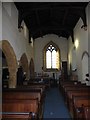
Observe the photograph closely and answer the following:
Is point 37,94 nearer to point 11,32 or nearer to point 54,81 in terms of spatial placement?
point 11,32

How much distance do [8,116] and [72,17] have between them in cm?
1007

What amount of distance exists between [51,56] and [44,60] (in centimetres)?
74

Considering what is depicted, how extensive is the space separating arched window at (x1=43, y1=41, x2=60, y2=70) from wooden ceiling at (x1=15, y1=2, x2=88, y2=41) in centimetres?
122

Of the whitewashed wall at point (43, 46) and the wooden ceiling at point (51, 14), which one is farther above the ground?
the wooden ceiling at point (51, 14)

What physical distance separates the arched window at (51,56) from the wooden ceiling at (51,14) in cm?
122

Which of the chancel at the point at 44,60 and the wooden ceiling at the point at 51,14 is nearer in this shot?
the chancel at the point at 44,60

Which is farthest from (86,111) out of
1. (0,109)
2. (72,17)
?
(72,17)

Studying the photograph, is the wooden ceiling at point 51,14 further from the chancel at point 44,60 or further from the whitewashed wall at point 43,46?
the whitewashed wall at point 43,46

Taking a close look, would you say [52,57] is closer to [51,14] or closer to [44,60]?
[44,60]

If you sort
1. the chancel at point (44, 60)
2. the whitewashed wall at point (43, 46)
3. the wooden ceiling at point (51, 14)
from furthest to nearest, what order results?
the whitewashed wall at point (43, 46) < the wooden ceiling at point (51, 14) < the chancel at point (44, 60)

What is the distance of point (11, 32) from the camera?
902 cm

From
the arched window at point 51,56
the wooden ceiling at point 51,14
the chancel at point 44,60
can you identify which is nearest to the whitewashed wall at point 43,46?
the chancel at point 44,60

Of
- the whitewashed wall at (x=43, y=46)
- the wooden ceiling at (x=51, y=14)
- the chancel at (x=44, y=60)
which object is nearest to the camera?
the chancel at (x=44, y=60)

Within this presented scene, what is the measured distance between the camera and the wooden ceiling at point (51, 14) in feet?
33.4
